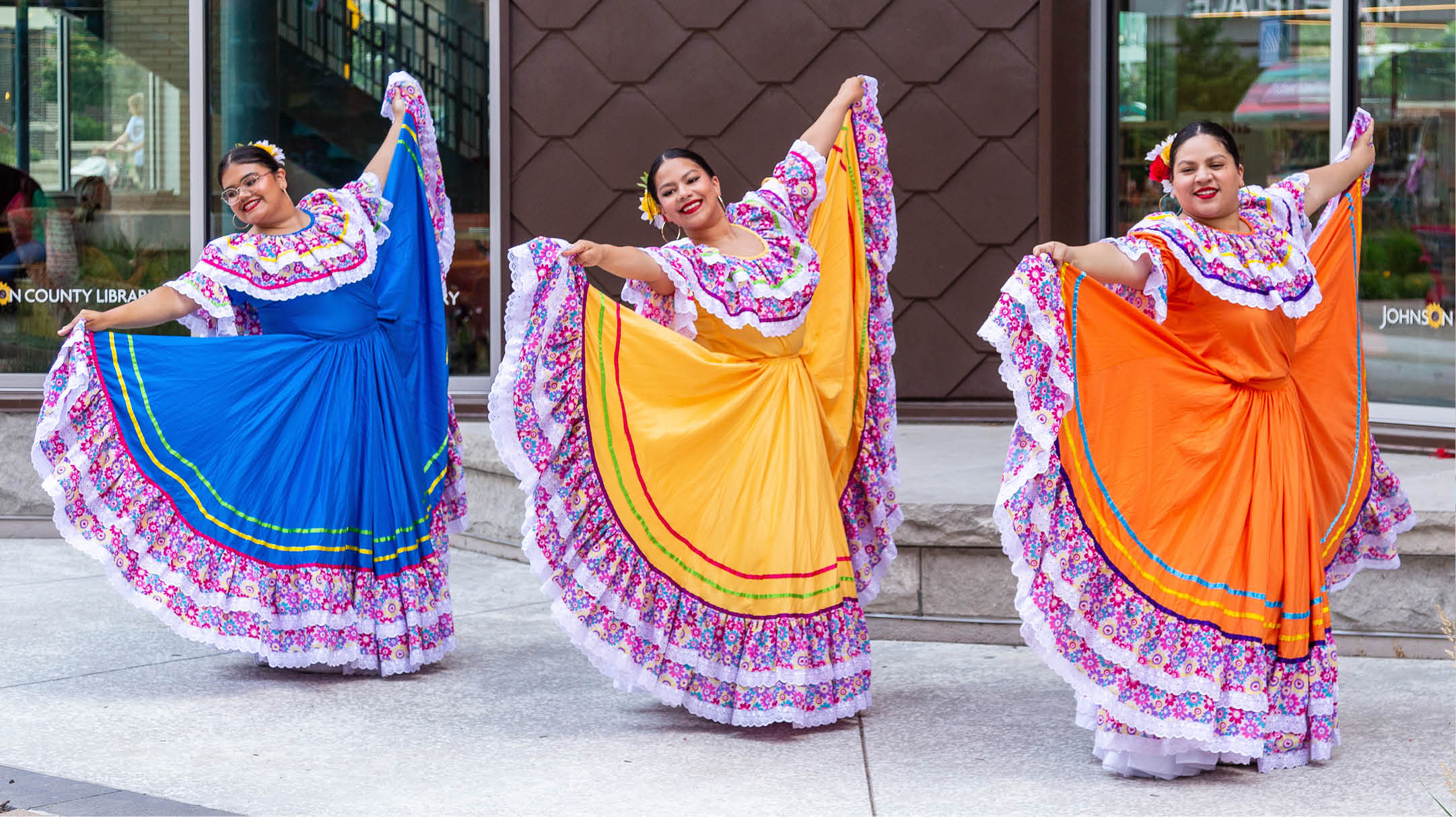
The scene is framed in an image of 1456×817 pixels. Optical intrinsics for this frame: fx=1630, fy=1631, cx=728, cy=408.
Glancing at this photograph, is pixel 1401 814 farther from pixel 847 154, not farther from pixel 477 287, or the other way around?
pixel 477 287

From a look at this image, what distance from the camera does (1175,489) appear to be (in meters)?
4.20

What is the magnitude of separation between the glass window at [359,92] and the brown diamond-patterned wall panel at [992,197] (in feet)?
8.03

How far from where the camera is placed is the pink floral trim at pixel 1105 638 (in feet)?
13.5

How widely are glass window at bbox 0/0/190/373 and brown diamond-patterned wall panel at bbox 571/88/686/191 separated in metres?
2.27

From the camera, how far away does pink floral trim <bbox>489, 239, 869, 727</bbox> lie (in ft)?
15.1

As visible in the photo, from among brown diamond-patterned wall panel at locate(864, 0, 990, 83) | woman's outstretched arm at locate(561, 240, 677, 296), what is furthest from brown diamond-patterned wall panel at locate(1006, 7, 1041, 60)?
woman's outstretched arm at locate(561, 240, 677, 296)

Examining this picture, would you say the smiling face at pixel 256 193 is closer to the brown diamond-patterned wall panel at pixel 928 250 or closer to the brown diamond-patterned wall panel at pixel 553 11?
the brown diamond-patterned wall panel at pixel 553 11

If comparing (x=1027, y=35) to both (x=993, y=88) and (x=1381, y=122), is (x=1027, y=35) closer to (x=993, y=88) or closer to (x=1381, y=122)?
(x=993, y=88)

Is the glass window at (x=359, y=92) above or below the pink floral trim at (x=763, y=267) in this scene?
above

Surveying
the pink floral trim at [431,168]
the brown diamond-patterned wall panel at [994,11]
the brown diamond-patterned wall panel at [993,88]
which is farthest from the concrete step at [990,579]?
the brown diamond-patterned wall panel at [994,11]

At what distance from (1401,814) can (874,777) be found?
1.26 metres

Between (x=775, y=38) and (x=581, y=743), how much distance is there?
449 centimetres

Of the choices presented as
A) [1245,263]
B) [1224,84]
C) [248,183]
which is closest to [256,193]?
[248,183]

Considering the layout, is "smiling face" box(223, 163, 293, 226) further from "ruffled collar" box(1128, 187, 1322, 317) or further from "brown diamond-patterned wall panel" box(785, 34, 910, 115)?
"brown diamond-patterned wall panel" box(785, 34, 910, 115)
